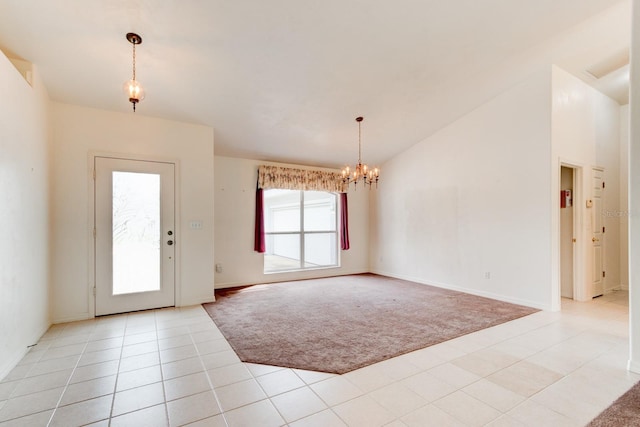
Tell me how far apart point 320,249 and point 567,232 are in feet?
15.6

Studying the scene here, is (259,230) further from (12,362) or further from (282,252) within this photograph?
(12,362)

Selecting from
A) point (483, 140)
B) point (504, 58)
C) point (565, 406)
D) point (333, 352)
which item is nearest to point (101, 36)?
point (333, 352)

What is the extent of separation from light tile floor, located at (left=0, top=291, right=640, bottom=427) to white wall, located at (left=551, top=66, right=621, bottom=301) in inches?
68.7

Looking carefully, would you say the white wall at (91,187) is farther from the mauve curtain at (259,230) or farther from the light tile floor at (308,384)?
the mauve curtain at (259,230)

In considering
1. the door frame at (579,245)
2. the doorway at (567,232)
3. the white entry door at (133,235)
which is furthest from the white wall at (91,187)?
the doorway at (567,232)

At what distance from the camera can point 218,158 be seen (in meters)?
5.76

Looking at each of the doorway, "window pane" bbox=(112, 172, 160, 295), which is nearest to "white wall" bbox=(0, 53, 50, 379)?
"window pane" bbox=(112, 172, 160, 295)

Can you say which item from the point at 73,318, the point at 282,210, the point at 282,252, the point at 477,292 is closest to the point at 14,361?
the point at 73,318

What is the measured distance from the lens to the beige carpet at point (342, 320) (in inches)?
113

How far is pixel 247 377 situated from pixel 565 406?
7.64 feet

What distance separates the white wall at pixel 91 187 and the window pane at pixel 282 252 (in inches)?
73.9

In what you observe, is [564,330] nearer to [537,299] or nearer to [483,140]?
[537,299]

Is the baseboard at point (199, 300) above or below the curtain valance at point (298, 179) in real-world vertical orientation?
below

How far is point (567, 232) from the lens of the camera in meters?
5.07
